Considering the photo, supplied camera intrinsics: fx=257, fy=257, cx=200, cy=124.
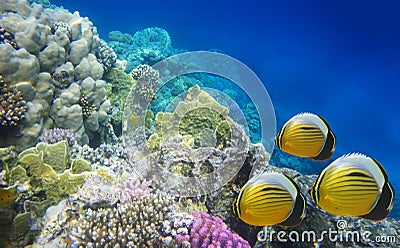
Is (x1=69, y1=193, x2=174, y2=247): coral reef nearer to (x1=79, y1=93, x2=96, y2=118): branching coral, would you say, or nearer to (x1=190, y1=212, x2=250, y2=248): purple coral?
(x1=190, y1=212, x2=250, y2=248): purple coral

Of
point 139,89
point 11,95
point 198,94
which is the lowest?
point 11,95

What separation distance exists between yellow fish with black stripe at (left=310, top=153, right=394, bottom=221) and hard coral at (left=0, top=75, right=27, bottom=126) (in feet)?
16.3

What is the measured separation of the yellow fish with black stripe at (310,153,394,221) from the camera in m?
1.84

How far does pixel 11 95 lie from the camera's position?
4.55 m

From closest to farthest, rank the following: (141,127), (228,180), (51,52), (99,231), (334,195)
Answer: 1. (334,195)
2. (99,231)
3. (228,180)
4. (51,52)
5. (141,127)

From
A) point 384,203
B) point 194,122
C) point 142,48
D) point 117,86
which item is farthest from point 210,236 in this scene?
point 142,48

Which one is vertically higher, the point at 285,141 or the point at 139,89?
the point at 139,89

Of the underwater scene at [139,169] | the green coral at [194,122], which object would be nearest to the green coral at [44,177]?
the underwater scene at [139,169]

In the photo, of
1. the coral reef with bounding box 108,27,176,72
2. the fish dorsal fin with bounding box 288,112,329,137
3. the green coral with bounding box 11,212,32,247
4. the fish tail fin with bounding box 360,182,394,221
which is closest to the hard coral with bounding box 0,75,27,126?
the green coral with bounding box 11,212,32,247

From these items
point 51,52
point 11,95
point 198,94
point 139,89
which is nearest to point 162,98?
point 139,89

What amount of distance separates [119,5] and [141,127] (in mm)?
78982

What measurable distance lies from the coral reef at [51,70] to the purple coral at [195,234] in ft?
11.2

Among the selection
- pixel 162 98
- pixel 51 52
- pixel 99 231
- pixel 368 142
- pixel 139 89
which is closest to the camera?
pixel 99 231

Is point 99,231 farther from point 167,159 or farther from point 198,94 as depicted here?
point 198,94
